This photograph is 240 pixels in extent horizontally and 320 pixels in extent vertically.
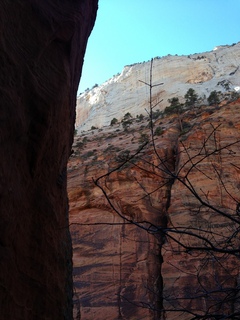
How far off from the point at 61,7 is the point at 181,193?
14988 mm

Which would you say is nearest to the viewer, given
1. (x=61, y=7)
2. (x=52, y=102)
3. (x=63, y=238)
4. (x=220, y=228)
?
(x=52, y=102)

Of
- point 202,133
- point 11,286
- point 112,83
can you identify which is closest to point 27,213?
point 11,286

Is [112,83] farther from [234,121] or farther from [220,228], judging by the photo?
[220,228]

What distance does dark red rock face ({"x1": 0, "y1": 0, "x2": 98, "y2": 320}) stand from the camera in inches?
224

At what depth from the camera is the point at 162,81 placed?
54.7 metres

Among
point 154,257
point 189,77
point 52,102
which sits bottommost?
Answer: point 154,257

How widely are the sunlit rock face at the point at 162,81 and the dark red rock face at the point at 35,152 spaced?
40327mm

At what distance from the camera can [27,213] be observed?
6.48m

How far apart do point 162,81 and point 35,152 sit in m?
49.3

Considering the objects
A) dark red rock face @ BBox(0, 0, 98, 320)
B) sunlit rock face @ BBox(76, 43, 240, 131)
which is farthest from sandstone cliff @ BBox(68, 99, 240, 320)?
Result: sunlit rock face @ BBox(76, 43, 240, 131)

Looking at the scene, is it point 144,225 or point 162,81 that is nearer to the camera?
point 144,225

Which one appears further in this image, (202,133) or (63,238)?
(202,133)

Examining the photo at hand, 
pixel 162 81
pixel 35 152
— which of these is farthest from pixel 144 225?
pixel 162 81

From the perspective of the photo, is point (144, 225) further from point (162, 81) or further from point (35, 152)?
point (162, 81)
